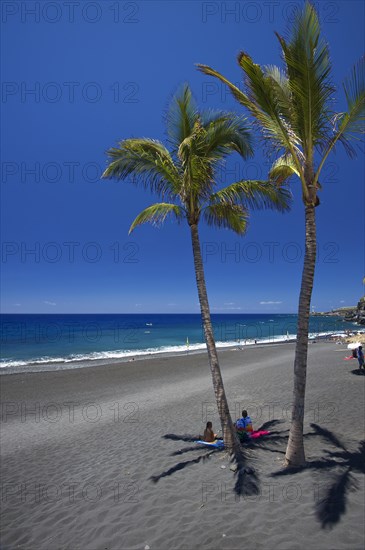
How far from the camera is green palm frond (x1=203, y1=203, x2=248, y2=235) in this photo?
902cm

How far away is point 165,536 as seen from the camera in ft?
17.6

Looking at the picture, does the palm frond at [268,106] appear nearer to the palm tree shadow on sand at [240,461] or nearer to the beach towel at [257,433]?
the palm tree shadow on sand at [240,461]

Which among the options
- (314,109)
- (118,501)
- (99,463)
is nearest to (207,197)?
(314,109)

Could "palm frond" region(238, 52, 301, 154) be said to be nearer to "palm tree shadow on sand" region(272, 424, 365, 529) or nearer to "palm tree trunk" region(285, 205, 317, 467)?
"palm tree trunk" region(285, 205, 317, 467)

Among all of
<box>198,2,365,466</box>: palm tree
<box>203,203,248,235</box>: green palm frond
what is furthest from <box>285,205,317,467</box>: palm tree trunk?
<box>203,203,248,235</box>: green palm frond

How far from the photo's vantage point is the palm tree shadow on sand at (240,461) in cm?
658

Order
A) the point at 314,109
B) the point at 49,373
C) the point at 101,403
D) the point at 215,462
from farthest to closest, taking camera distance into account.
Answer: the point at 49,373
the point at 101,403
the point at 215,462
the point at 314,109

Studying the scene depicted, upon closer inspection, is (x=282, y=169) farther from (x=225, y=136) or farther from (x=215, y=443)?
(x=215, y=443)

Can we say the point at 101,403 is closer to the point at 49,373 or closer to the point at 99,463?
the point at 99,463

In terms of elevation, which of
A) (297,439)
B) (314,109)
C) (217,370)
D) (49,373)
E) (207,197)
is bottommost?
(49,373)

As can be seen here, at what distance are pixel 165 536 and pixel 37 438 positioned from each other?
8.50 meters

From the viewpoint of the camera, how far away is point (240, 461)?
25.4 ft

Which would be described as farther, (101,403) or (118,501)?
(101,403)

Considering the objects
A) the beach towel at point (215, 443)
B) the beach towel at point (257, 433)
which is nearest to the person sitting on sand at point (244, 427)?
the beach towel at point (257, 433)
